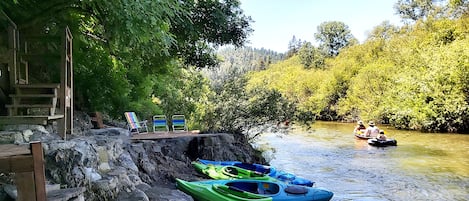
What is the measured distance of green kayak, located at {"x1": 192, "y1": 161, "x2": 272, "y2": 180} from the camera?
8.16 m

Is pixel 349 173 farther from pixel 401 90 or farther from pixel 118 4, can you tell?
pixel 401 90

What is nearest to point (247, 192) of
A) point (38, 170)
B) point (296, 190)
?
point (296, 190)

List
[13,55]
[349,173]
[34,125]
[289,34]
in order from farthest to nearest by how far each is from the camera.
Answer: [289,34] < [349,173] < [13,55] < [34,125]

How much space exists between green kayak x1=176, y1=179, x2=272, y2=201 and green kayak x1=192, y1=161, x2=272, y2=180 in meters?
1.34

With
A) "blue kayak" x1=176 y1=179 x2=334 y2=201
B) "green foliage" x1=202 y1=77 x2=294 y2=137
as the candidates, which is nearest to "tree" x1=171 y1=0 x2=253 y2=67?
"green foliage" x1=202 y1=77 x2=294 y2=137

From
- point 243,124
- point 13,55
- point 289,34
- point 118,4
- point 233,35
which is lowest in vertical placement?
point 243,124

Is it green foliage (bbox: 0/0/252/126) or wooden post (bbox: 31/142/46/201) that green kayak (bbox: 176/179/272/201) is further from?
wooden post (bbox: 31/142/46/201)

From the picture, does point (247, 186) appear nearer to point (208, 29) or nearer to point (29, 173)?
point (208, 29)

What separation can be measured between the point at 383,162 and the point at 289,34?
213 feet

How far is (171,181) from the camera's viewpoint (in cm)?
729

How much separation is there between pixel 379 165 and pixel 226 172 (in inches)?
277

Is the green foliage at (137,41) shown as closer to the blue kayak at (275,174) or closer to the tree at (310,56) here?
the blue kayak at (275,174)

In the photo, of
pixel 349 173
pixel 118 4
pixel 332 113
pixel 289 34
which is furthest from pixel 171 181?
pixel 289 34

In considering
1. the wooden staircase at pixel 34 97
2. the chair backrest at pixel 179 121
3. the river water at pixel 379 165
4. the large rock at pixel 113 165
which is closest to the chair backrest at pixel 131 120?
the large rock at pixel 113 165
